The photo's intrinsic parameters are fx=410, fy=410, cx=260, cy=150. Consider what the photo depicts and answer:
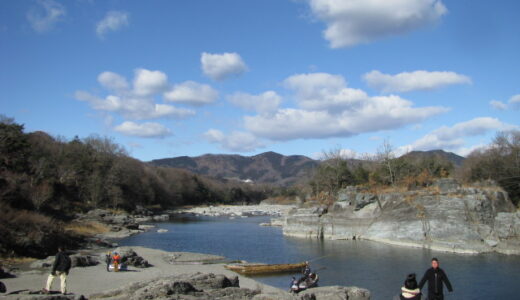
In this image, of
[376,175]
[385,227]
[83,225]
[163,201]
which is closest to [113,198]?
[83,225]

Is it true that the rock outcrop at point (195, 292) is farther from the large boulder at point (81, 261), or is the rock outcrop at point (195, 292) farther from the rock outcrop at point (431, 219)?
the rock outcrop at point (431, 219)

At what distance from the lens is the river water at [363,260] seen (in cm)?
2947

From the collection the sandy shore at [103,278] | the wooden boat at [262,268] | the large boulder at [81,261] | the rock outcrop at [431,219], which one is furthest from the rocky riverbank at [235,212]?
the large boulder at [81,261]

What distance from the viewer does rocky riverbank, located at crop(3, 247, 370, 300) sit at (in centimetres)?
1667

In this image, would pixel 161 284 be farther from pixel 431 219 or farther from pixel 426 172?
pixel 426 172

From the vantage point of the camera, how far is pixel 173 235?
64.8 m

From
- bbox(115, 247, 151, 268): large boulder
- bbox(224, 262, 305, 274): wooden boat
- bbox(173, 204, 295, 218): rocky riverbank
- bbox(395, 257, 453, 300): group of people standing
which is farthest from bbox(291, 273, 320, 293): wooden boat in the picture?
bbox(173, 204, 295, 218): rocky riverbank

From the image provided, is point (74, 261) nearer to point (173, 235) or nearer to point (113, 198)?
point (173, 235)

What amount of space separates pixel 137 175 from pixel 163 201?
2360 centimetres

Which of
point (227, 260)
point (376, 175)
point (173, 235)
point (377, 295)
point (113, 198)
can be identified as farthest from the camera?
point (113, 198)

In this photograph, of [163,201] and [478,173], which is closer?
[478,173]

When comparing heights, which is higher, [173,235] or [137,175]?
[137,175]

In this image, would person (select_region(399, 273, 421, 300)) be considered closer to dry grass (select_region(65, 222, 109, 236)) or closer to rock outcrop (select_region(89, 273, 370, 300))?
rock outcrop (select_region(89, 273, 370, 300))

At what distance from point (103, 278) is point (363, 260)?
2381 centimetres
